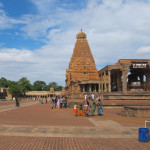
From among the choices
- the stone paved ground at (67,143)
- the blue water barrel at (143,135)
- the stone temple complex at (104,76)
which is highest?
the stone temple complex at (104,76)

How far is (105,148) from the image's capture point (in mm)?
7133

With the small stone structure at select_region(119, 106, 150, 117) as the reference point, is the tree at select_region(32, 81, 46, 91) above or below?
above

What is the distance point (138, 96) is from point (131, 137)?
23.1 m

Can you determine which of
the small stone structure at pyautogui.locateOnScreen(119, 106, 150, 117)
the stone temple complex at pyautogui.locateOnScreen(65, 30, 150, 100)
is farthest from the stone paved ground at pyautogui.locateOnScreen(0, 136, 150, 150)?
the stone temple complex at pyautogui.locateOnScreen(65, 30, 150, 100)

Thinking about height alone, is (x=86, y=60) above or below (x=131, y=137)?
above

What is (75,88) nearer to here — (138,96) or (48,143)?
(138,96)

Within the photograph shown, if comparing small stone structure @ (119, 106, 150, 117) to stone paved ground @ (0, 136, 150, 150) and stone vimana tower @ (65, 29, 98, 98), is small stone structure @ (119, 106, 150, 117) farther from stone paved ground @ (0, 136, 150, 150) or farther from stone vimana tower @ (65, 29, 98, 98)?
stone vimana tower @ (65, 29, 98, 98)

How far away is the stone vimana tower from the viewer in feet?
199

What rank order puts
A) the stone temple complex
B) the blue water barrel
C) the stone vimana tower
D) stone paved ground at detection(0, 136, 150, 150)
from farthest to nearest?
the stone vimana tower
the stone temple complex
the blue water barrel
stone paved ground at detection(0, 136, 150, 150)

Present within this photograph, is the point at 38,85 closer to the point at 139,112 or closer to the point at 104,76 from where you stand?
the point at 104,76

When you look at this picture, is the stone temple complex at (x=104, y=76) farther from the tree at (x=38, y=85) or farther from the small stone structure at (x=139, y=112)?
the tree at (x=38, y=85)

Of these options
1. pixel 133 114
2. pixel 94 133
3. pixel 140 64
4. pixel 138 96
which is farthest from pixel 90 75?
pixel 94 133

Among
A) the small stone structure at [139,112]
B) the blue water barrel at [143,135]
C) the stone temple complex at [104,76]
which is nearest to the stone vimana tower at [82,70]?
the stone temple complex at [104,76]

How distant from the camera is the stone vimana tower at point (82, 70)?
60.7m
